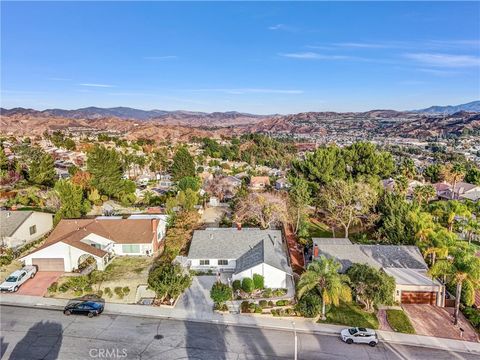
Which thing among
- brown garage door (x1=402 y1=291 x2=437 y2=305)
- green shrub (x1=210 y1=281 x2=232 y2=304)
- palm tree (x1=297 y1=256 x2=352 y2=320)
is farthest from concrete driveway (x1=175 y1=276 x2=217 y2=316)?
brown garage door (x1=402 y1=291 x2=437 y2=305)

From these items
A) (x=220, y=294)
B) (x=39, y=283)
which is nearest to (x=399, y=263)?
(x=220, y=294)

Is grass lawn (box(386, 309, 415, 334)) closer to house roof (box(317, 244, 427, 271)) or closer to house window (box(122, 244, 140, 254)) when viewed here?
house roof (box(317, 244, 427, 271))

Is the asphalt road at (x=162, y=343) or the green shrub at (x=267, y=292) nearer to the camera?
the asphalt road at (x=162, y=343)

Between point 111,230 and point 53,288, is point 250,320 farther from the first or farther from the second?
point 111,230

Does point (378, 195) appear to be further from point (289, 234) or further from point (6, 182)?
point (6, 182)

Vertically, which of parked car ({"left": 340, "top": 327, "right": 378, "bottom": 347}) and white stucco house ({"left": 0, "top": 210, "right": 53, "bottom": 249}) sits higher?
white stucco house ({"left": 0, "top": 210, "right": 53, "bottom": 249})

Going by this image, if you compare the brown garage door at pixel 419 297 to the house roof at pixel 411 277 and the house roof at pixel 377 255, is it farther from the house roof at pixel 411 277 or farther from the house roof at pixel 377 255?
the house roof at pixel 377 255

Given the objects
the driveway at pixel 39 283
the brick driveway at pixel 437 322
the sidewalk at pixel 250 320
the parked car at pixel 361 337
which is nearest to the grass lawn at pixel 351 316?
the sidewalk at pixel 250 320

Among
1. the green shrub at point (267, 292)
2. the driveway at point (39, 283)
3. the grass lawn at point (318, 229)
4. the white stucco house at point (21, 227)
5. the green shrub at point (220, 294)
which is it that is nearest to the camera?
the green shrub at point (220, 294)
